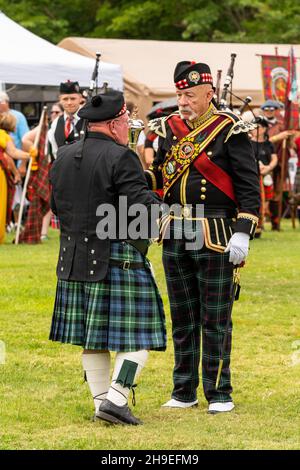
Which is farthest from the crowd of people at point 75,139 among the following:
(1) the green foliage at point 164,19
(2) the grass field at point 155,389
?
(1) the green foliage at point 164,19

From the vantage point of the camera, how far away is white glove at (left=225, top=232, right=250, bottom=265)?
6.32 meters

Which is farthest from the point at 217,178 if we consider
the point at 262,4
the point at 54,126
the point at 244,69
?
the point at 262,4

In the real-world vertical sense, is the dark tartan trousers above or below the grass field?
above

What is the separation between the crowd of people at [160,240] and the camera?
20.1 ft

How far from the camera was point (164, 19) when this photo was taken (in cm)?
3142

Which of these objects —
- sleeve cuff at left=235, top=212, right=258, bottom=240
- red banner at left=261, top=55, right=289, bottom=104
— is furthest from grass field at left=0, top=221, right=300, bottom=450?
red banner at left=261, top=55, right=289, bottom=104

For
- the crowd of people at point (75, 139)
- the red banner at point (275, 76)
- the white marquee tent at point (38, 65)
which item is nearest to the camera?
the crowd of people at point (75, 139)

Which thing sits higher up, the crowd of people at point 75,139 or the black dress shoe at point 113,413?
the crowd of people at point 75,139

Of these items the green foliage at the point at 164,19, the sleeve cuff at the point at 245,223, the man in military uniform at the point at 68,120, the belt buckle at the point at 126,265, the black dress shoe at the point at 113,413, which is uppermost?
the green foliage at the point at 164,19

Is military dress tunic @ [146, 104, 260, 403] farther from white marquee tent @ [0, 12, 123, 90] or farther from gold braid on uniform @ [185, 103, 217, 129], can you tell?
white marquee tent @ [0, 12, 123, 90]

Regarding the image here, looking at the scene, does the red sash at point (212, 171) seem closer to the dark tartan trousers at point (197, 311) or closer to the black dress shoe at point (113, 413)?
the dark tartan trousers at point (197, 311)

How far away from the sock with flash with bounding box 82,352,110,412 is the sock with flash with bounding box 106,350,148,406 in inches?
4.6

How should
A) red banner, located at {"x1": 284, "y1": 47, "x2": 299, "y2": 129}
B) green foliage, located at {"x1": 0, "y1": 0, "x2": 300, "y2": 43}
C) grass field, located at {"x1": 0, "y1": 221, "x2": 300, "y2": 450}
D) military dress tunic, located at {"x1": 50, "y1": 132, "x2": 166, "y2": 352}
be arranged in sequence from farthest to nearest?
green foliage, located at {"x1": 0, "y1": 0, "x2": 300, "y2": 43}, red banner, located at {"x1": 284, "y1": 47, "x2": 299, "y2": 129}, military dress tunic, located at {"x1": 50, "y1": 132, "x2": 166, "y2": 352}, grass field, located at {"x1": 0, "y1": 221, "x2": 300, "y2": 450}

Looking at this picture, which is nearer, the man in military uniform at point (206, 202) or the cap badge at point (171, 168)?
the man in military uniform at point (206, 202)
